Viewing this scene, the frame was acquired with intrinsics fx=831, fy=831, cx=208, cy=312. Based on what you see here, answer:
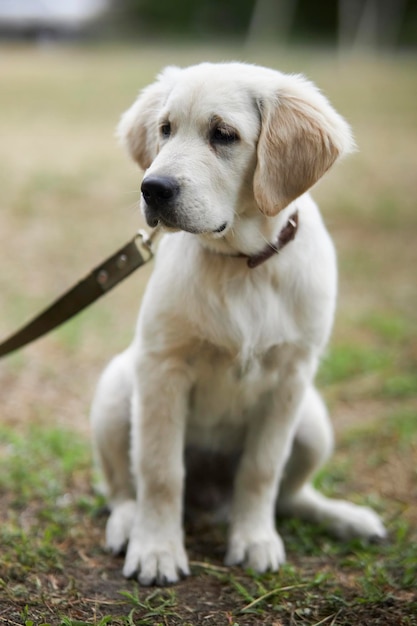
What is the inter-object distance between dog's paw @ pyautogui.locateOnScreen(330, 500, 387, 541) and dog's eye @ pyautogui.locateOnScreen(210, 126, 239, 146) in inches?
60.6

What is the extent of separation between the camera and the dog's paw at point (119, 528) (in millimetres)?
2990

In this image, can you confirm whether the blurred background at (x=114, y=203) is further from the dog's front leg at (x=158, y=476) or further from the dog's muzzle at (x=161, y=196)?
the dog's front leg at (x=158, y=476)

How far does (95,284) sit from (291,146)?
0.84 m

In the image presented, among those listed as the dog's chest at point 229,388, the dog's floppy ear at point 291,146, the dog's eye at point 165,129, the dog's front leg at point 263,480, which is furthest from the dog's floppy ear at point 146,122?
the dog's front leg at point 263,480

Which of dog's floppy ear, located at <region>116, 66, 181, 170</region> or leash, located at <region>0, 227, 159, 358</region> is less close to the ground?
dog's floppy ear, located at <region>116, 66, 181, 170</region>

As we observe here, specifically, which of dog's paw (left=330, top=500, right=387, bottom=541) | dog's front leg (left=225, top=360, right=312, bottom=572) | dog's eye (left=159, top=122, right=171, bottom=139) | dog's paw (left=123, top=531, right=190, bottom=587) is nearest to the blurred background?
dog's eye (left=159, top=122, right=171, bottom=139)

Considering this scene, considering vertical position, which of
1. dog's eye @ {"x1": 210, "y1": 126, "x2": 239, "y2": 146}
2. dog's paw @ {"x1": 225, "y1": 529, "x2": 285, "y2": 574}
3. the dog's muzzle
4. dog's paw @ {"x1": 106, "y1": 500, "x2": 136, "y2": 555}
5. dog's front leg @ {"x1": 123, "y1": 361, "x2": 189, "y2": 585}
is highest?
dog's eye @ {"x1": 210, "y1": 126, "x2": 239, "y2": 146}

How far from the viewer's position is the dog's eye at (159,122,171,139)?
8.86ft

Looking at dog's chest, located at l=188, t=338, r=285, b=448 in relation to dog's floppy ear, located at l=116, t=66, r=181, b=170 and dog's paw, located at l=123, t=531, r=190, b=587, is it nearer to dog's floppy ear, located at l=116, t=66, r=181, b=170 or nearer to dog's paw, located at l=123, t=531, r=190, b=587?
dog's paw, located at l=123, t=531, r=190, b=587

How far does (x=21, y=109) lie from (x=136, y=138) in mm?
10851

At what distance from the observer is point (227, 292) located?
9.00 ft

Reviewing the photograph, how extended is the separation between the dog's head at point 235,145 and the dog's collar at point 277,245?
13 centimetres

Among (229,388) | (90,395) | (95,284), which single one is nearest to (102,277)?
(95,284)

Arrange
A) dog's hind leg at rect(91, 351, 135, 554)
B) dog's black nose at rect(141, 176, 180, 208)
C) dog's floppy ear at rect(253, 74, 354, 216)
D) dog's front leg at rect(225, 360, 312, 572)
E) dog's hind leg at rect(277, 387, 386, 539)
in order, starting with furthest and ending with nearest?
1. dog's hind leg at rect(277, 387, 386, 539)
2. dog's hind leg at rect(91, 351, 135, 554)
3. dog's front leg at rect(225, 360, 312, 572)
4. dog's floppy ear at rect(253, 74, 354, 216)
5. dog's black nose at rect(141, 176, 180, 208)
